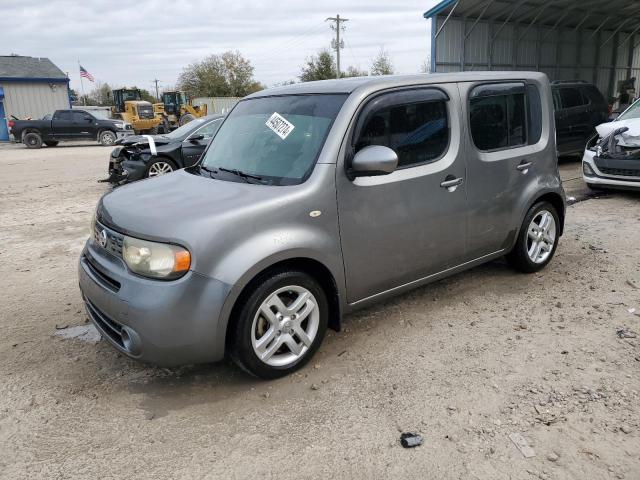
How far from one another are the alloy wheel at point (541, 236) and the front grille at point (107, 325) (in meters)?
3.59

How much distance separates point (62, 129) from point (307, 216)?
2429cm

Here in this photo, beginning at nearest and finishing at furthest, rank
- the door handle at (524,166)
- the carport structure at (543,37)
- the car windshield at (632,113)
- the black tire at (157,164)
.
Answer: the door handle at (524,166)
the car windshield at (632,113)
the black tire at (157,164)
the carport structure at (543,37)

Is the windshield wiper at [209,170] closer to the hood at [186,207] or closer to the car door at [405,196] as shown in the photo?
the hood at [186,207]

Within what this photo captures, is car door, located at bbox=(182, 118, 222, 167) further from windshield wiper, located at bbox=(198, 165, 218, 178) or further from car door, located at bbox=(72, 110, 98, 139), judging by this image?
car door, located at bbox=(72, 110, 98, 139)

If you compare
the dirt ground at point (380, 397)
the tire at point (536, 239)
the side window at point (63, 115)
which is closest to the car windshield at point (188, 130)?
the dirt ground at point (380, 397)

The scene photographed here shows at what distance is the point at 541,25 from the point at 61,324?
21.9 meters

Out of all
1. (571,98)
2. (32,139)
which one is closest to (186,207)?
(571,98)

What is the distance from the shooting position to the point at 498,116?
4.33 meters

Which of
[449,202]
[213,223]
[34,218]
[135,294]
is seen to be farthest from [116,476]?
[34,218]

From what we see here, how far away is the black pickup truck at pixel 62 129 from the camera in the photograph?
23.3 metres

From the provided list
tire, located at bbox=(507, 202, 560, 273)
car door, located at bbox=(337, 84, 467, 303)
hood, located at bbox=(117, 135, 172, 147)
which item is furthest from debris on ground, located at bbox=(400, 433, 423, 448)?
hood, located at bbox=(117, 135, 172, 147)

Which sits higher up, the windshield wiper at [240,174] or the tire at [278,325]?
the windshield wiper at [240,174]

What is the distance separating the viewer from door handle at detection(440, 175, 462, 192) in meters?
3.89

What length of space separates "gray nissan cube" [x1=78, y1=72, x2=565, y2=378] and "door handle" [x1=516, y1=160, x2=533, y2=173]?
0.05 meters
